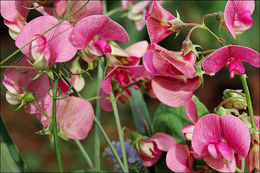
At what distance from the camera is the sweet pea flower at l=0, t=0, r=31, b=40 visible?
0.41m

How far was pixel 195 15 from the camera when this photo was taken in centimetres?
193

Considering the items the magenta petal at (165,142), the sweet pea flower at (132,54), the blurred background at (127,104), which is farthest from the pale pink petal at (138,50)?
the blurred background at (127,104)

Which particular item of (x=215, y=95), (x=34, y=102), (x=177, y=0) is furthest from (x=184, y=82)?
(x=215, y=95)

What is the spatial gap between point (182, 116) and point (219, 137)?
0.38 ft

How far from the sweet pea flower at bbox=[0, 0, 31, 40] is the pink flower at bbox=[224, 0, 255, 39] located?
0.75ft

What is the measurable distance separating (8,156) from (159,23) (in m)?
0.26

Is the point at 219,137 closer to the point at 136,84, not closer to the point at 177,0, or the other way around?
the point at 136,84

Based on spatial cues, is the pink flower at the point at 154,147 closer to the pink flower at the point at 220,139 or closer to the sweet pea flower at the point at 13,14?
the pink flower at the point at 220,139

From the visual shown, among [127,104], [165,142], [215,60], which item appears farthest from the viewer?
[127,104]

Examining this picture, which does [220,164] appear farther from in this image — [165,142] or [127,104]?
[127,104]

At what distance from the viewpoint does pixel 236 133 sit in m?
0.38

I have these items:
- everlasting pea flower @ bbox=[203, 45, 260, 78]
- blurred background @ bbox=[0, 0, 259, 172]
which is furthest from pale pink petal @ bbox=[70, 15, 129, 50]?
blurred background @ bbox=[0, 0, 259, 172]

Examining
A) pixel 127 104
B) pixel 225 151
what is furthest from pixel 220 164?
pixel 127 104

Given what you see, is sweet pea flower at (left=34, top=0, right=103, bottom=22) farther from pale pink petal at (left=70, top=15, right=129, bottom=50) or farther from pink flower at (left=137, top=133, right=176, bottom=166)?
pink flower at (left=137, top=133, right=176, bottom=166)
